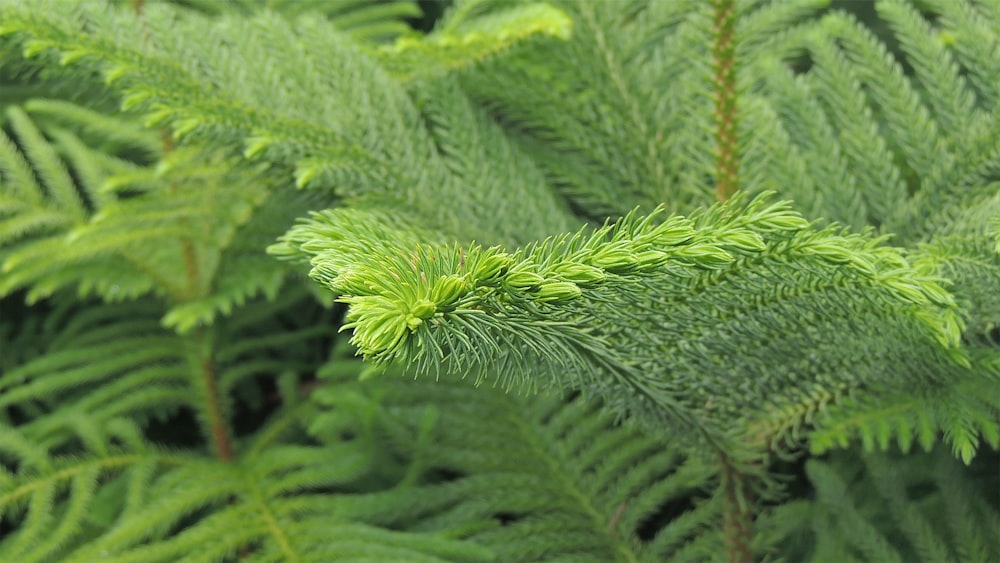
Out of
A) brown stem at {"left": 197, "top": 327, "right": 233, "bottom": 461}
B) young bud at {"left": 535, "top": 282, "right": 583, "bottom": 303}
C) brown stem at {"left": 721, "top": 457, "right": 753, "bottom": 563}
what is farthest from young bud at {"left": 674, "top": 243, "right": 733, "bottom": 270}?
brown stem at {"left": 197, "top": 327, "right": 233, "bottom": 461}

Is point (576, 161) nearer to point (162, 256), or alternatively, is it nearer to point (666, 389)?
point (666, 389)

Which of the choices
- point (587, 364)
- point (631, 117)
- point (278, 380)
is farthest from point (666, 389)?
point (278, 380)

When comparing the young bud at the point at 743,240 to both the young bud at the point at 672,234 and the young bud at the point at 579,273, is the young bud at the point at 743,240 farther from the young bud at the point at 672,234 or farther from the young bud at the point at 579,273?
the young bud at the point at 579,273

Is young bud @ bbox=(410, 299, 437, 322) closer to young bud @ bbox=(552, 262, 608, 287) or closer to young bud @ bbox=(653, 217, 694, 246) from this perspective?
young bud @ bbox=(552, 262, 608, 287)

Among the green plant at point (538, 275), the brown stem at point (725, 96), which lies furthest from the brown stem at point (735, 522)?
the brown stem at point (725, 96)

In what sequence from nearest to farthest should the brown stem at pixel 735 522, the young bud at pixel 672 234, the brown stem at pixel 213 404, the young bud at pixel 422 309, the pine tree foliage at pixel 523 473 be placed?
the young bud at pixel 422 309 → the young bud at pixel 672 234 → the brown stem at pixel 735 522 → the pine tree foliage at pixel 523 473 → the brown stem at pixel 213 404

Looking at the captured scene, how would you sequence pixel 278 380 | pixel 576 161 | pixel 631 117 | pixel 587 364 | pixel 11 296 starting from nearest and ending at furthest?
1. pixel 587 364
2. pixel 631 117
3. pixel 576 161
4. pixel 278 380
5. pixel 11 296

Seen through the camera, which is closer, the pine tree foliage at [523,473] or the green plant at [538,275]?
the green plant at [538,275]
